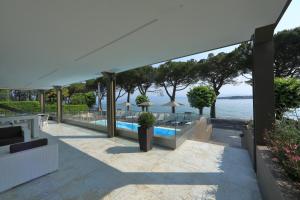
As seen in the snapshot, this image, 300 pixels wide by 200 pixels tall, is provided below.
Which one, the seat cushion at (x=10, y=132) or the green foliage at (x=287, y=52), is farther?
the green foliage at (x=287, y=52)

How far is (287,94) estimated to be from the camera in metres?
4.77

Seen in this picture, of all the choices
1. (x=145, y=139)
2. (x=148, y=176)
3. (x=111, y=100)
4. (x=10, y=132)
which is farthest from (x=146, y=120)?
(x=10, y=132)

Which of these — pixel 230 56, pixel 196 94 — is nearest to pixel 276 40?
pixel 230 56

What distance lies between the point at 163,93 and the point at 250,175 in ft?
45.1

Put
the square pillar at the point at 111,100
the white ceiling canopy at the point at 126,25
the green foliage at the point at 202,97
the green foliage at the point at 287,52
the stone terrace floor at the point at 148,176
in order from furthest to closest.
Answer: the green foliage at the point at 202,97 < the green foliage at the point at 287,52 < the square pillar at the point at 111,100 < the stone terrace floor at the point at 148,176 < the white ceiling canopy at the point at 126,25

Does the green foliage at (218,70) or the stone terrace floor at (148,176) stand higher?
the green foliage at (218,70)

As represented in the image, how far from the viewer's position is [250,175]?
334cm

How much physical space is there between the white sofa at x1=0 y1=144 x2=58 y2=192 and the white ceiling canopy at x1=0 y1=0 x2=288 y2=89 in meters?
2.28

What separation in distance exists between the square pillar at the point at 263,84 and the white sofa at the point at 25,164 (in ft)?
14.8

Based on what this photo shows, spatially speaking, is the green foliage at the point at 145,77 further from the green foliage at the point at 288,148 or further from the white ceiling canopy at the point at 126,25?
the green foliage at the point at 288,148

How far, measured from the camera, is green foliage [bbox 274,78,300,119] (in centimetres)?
469

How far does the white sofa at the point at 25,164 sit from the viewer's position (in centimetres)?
291

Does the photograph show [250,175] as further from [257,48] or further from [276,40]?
[276,40]

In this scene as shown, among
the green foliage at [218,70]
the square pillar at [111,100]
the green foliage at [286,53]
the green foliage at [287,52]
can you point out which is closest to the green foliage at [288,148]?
the square pillar at [111,100]
